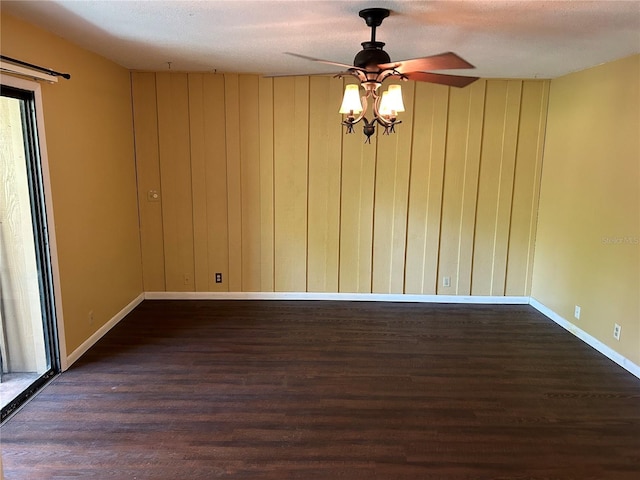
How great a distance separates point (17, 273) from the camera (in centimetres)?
304

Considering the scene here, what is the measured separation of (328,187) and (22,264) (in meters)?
→ 2.88

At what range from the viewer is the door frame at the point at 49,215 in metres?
2.89

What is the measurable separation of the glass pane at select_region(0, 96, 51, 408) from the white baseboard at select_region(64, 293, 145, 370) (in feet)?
0.72

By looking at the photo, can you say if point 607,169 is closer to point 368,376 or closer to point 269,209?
point 368,376

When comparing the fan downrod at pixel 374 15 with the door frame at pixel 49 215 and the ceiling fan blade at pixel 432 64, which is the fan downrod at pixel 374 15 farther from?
the door frame at pixel 49 215

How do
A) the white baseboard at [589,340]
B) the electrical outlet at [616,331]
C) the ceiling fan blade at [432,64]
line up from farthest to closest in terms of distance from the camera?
1. the electrical outlet at [616,331]
2. the white baseboard at [589,340]
3. the ceiling fan blade at [432,64]

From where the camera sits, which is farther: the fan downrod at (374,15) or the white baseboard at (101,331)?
the white baseboard at (101,331)

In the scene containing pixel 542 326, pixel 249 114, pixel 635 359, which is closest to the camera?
pixel 635 359

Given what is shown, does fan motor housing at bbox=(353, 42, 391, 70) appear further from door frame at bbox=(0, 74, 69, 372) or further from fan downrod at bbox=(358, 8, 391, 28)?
door frame at bbox=(0, 74, 69, 372)

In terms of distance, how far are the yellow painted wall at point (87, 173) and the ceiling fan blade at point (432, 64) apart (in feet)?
7.69

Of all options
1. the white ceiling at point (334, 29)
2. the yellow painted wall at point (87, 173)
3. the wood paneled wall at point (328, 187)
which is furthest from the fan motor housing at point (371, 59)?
the wood paneled wall at point (328, 187)

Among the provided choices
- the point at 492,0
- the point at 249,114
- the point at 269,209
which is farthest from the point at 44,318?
the point at 492,0

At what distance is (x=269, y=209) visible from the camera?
485 centimetres

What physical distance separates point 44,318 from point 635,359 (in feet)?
14.5
